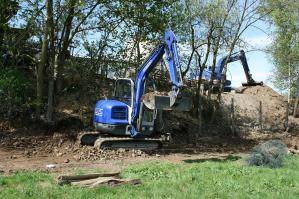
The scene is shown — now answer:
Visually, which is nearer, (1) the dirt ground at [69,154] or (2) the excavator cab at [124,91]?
(1) the dirt ground at [69,154]

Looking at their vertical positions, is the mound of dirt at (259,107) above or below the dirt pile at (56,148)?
above

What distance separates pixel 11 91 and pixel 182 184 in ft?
31.2

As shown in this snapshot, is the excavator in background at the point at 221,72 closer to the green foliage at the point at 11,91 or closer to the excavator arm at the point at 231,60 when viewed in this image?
the excavator arm at the point at 231,60

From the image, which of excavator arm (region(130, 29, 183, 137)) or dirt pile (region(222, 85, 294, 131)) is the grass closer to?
excavator arm (region(130, 29, 183, 137))

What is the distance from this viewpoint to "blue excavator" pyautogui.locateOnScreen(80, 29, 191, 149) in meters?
16.9

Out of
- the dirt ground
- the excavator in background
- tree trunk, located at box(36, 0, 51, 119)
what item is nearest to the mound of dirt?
the excavator in background

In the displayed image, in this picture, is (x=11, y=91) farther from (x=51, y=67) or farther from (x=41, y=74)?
(x=51, y=67)

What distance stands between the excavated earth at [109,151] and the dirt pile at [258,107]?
14 centimetres

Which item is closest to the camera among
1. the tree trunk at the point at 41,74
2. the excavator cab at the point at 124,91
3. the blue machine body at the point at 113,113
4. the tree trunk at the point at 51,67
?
the blue machine body at the point at 113,113

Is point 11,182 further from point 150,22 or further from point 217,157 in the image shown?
point 150,22

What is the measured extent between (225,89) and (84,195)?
23756 millimetres

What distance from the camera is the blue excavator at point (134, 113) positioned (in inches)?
665

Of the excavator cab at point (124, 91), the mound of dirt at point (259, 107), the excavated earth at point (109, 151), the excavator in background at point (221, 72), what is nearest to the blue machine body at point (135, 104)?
the excavator cab at point (124, 91)

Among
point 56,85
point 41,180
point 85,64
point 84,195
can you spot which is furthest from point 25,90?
point 84,195
